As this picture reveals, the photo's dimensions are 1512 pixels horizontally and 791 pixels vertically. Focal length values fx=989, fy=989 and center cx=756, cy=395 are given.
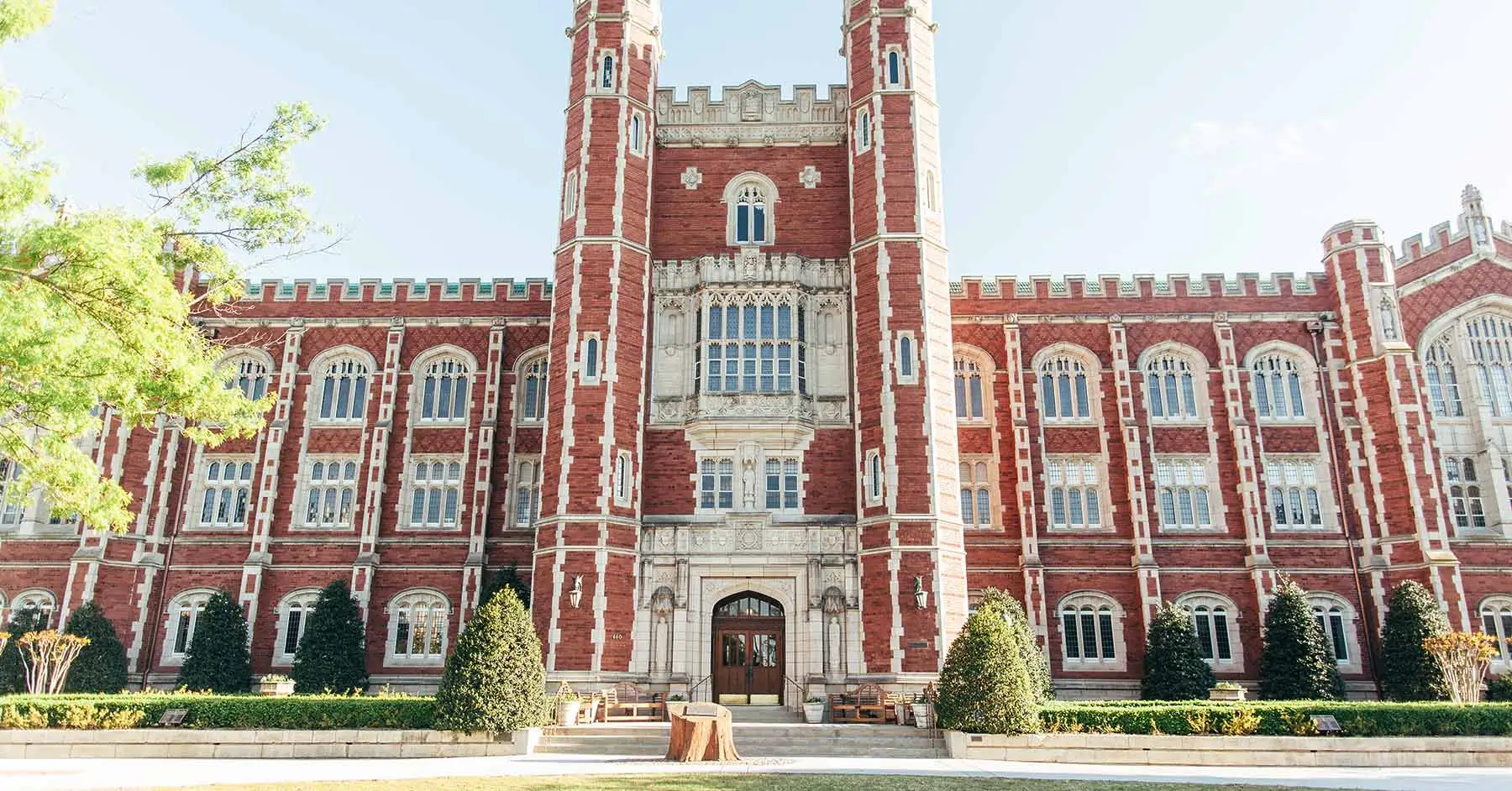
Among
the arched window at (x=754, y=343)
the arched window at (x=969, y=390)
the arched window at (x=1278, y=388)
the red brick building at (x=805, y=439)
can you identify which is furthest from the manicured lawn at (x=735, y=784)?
the arched window at (x=1278, y=388)

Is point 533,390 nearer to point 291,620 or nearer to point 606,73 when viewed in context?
point 291,620

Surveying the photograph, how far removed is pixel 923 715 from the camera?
Answer: 20016 millimetres

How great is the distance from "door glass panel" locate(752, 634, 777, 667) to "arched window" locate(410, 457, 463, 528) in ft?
34.3

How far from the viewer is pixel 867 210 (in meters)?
26.3

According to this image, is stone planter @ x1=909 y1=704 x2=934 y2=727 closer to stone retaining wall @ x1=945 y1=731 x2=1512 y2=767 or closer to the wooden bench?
stone retaining wall @ x1=945 y1=731 x2=1512 y2=767

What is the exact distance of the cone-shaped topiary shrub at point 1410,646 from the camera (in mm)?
24594

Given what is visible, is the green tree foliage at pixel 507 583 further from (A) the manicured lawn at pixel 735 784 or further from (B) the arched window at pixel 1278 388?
(B) the arched window at pixel 1278 388

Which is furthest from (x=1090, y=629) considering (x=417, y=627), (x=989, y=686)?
(x=417, y=627)

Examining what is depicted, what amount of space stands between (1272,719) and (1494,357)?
60.0 feet

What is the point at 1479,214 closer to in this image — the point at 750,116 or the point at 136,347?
the point at 750,116

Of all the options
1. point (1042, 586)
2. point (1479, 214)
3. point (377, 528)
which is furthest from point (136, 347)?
point (1479, 214)

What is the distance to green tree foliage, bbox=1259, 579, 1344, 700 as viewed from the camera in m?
25.1

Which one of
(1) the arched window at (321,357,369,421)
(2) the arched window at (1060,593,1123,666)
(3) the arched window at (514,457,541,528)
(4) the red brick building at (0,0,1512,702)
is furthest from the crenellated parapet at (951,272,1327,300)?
(1) the arched window at (321,357,369,421)

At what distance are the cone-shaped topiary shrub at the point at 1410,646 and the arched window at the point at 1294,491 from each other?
10.6ft
